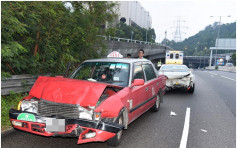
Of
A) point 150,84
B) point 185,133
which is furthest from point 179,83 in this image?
point 185,133

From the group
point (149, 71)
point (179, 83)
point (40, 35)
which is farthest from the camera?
point (179, 83)

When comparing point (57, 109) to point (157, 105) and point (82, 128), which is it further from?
point (157, 105)

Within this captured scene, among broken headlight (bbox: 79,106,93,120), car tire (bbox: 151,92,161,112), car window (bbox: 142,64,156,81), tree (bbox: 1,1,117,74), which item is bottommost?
car tire (bbox: 151,92,161,112)

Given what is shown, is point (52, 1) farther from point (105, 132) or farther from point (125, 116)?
point (105, 132)

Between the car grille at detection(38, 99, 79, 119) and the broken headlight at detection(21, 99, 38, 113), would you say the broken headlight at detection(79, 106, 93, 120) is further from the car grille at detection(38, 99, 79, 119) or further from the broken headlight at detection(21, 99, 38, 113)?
the broken headlight at detection(21, 99, 38, 113)

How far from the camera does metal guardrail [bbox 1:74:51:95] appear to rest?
6.32m

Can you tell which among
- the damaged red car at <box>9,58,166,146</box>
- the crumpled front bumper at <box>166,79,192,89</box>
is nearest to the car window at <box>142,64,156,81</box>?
the damaged red car at <box>9,58,166,146</box>

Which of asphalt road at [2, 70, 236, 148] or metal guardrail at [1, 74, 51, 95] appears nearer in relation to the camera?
asphalt road at [2, 70, 236, 148]

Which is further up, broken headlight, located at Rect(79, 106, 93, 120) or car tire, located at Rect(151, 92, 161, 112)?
broken headlight, located at Rect(79, 106, 93, 120)

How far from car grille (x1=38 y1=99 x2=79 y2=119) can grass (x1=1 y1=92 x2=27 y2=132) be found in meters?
1.14

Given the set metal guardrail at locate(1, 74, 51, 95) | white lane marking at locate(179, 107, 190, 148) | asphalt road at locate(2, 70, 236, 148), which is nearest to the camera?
asphalt road at locate(2, 70, 236, 148)

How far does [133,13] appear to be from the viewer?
9981 cm

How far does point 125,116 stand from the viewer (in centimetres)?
443

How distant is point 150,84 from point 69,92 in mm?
2804
